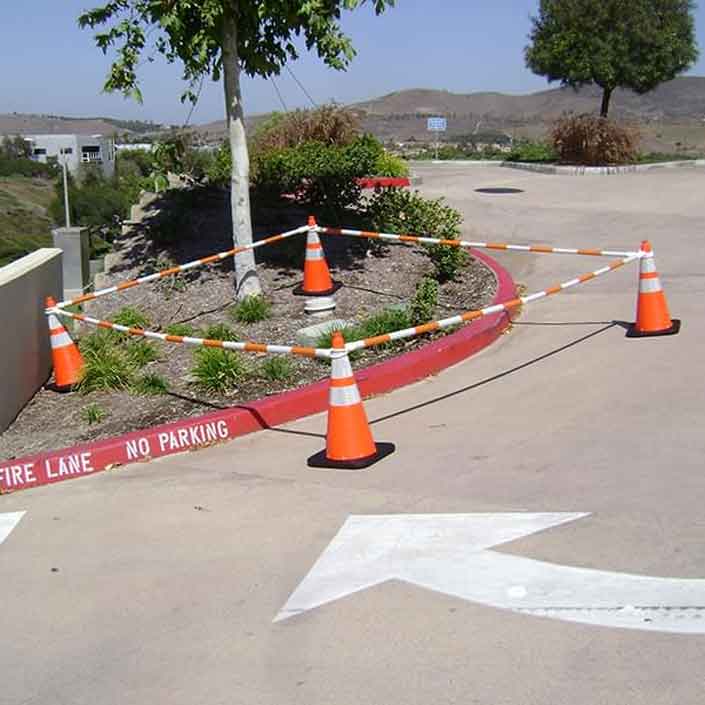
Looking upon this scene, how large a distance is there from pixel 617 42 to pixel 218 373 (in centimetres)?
2422

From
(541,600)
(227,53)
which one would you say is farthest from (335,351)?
(227,53)

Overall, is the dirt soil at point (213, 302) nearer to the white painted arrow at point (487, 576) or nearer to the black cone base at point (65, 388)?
the black cone base at point (65, 388)

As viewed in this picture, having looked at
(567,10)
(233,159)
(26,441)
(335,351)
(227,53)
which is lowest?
(26,441)

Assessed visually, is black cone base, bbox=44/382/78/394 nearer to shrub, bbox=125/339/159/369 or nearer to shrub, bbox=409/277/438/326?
shrub, bbox=125/339/159/369

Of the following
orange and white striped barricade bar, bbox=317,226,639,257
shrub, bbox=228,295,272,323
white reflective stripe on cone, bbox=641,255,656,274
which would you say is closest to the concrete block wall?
shrub, bbox=228,295,272,323

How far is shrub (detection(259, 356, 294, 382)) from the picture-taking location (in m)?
7.90

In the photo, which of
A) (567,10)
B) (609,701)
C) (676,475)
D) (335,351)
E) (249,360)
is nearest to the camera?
(609,701)

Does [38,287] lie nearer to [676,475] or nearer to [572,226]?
[676,475]

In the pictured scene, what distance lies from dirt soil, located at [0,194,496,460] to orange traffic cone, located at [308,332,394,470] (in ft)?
5.10

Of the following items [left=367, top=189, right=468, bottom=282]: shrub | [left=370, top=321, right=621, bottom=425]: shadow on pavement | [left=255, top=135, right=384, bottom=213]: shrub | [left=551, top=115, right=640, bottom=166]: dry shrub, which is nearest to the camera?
[left=370, top=321, right=621, bottom=425]: shadow on pavement

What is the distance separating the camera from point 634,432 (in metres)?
6.33

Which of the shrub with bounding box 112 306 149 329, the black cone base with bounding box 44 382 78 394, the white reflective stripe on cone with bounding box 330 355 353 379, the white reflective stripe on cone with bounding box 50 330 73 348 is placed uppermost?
the white reflective stripe on cone with bounding box 330 355 353 379

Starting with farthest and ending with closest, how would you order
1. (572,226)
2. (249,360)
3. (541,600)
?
(572,226) → (249,360) → (541,600)

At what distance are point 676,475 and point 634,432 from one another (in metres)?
0.83
